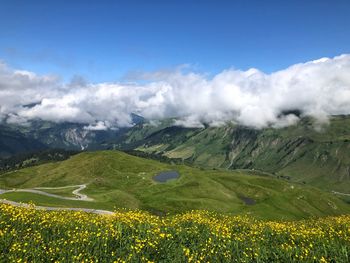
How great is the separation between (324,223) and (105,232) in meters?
17.0

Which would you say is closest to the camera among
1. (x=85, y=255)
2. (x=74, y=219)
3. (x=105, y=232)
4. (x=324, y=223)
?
(x=85, y=255)

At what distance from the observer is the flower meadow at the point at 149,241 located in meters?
18.3

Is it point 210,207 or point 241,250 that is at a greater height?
point 241,250

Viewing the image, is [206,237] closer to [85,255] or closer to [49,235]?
[85,255]

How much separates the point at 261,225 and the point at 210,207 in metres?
152

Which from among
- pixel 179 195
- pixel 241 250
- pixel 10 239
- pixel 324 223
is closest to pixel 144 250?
pixel 241 250

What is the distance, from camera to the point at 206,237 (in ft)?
71.7

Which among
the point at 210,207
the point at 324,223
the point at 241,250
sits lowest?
the point at 210,207

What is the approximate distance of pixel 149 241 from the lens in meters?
20.1

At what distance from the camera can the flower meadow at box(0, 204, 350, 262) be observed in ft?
60.0

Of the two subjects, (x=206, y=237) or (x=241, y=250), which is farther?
(x=206, y=237)

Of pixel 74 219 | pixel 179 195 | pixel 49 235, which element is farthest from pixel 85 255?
pixel 179 195

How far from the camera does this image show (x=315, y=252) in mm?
18891

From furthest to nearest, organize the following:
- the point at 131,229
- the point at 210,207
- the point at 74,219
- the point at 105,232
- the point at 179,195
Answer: the point at 179,195, the point at 210,207, the point at 74,219, the point at 131,229, the point at 105,232
